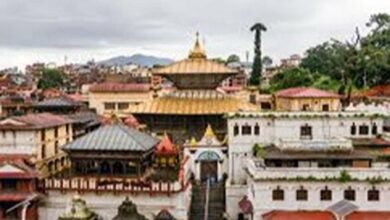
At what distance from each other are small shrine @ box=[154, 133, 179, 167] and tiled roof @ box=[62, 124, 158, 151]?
560mm

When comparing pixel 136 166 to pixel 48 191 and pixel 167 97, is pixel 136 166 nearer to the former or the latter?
pixel 48 191

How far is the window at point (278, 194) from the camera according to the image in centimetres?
3675

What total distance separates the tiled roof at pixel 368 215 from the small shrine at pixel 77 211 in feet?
44.6

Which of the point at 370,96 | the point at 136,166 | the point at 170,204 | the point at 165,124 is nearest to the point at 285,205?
the point at 170,204

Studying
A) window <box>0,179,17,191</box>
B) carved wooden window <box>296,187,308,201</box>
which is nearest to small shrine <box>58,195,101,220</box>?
window <box>0,179,17,191</box>

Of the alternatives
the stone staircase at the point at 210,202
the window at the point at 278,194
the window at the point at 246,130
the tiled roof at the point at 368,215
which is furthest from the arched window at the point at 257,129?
the tiled roof at the point at 368,215

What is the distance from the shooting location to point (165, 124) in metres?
50.9

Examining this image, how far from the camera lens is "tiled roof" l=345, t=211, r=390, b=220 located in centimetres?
3534

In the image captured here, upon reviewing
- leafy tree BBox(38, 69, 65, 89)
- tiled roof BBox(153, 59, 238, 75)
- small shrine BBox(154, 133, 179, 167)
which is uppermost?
leafy tree BBox(38, 69, 65, 89)

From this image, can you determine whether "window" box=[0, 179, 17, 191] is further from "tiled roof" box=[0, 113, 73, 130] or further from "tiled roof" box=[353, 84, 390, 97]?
"tiled roof" box=[353, 84, 390, 97]

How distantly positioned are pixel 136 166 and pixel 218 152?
6916 mm

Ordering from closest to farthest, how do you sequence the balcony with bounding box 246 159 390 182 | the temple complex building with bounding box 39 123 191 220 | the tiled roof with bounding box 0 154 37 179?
the balcony with bounding box 246 159 390 182
the tiled roof with bounding box 0 154 37 179
the temple complex building with bounding box 39 123 191 220

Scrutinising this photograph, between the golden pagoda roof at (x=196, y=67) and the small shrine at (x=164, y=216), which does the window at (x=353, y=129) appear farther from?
the small shrine at (x=164, y=216)

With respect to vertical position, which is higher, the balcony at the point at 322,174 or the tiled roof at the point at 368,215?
the balcony at the point at 322,174
